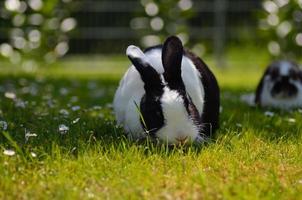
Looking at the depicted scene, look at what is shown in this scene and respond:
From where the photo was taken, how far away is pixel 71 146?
320 centimetres

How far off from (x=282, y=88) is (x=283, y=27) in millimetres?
4795

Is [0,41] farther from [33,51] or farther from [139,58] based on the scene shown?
[139,58]

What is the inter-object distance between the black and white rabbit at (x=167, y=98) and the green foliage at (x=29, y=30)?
19.5 ft

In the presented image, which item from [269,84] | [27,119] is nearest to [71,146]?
[27,119]

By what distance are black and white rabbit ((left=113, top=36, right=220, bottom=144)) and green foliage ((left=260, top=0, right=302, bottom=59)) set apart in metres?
6.28

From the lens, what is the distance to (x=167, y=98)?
3180mm

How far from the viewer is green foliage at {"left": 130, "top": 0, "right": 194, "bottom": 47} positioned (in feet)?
33.2

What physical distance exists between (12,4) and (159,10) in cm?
228

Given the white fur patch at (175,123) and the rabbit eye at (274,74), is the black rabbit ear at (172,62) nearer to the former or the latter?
the white fur patch at (175,123)

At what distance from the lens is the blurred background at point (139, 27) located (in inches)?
377

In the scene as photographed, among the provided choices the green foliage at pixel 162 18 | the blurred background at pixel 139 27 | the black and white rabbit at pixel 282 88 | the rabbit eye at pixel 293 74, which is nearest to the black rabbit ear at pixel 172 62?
the black and white rabbit at pixel 282 88

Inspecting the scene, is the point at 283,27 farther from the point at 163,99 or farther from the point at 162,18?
the point at 163,99

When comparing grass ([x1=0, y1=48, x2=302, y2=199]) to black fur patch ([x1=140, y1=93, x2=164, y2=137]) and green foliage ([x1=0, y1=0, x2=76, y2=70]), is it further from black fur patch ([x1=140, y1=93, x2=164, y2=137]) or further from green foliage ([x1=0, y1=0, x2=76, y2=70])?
green foliage ([x1=0, y1=0, x2=76, y2=70])

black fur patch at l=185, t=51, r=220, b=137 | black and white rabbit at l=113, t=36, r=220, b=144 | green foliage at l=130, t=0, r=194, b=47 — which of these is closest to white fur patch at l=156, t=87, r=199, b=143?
black and white rabbit at l=113, t=36, r=220, b=144
